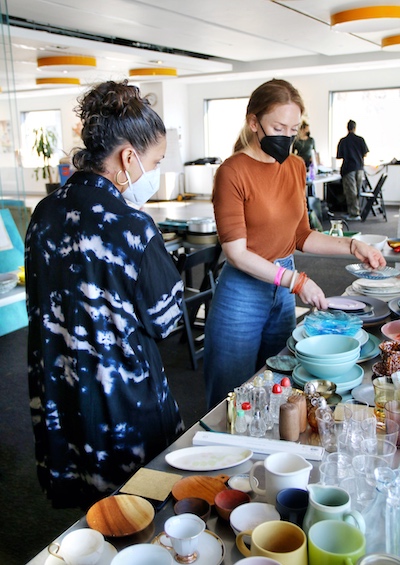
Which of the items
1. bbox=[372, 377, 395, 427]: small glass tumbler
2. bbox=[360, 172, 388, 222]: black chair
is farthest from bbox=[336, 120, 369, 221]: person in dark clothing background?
bbox=[372, 377, 395, 427]: small glass tumbler

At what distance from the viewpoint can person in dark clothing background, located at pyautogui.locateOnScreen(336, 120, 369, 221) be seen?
950cm

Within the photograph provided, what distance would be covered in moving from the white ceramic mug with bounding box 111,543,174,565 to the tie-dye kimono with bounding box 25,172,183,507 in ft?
1.69

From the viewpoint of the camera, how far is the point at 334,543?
0.82m

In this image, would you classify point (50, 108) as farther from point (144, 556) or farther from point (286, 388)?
point (144, 556)

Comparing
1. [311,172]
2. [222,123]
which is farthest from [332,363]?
[222,123]

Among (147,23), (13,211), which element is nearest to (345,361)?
(13,211)

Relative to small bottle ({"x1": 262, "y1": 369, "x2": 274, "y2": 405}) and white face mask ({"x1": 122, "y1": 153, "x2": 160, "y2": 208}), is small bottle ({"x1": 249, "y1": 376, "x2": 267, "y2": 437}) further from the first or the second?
white face mask ({"x1": 122, "y1": 153, "x2": 160, "y2": 208})

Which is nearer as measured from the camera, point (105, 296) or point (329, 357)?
point (105, 296)

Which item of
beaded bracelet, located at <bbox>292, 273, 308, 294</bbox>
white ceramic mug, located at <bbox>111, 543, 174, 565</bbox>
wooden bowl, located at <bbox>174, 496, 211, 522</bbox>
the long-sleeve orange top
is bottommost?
wooden bowl, located at <bbox>174, 496, 211, 522</bbox>

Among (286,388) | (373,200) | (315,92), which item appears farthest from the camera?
(315,92)

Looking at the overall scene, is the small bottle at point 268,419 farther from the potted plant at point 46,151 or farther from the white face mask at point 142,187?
the potted plant at point 46,151

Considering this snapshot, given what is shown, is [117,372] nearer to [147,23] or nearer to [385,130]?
[147,23]

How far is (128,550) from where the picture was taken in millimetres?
866

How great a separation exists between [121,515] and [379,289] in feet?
4.78
